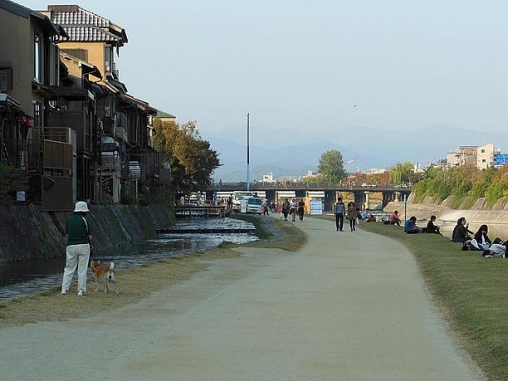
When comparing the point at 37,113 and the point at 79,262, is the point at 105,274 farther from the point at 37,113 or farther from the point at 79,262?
the point at 37,113

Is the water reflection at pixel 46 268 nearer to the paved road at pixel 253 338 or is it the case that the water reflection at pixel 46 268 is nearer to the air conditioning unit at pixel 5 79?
the paved road at pixel 253 338

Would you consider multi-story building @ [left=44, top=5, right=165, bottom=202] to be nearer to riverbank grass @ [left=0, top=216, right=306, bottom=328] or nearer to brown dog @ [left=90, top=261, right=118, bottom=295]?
riverbank grass @ [left=0, top=216, right=306, bottom=328]

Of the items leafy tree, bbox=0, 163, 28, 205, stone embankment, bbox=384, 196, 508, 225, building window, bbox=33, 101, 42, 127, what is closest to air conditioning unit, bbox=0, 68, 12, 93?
building window, bbox=33, 101, 42, 127

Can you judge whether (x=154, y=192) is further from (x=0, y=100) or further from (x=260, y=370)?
(x=260, y=370)

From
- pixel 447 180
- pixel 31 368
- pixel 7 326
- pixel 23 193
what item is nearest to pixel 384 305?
pixel 7 326

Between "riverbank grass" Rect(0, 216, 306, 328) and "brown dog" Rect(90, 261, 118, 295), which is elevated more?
"brown dog" Rect(90, 261, 118, 295)

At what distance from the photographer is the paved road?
1104 cm

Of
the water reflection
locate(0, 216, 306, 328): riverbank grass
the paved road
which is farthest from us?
the water reflection

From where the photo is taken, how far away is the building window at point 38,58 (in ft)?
156

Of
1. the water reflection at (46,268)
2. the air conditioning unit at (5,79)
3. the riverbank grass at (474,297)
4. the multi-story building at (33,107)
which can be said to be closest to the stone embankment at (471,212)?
the multi-story building at (33,107)

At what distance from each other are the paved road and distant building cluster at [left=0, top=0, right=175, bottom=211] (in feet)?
66.8

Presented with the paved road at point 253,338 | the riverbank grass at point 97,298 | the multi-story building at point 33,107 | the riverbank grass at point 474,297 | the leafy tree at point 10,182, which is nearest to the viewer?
the paved road at point 253,338

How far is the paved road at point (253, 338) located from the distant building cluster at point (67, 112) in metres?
20.3

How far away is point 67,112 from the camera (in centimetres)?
5134
